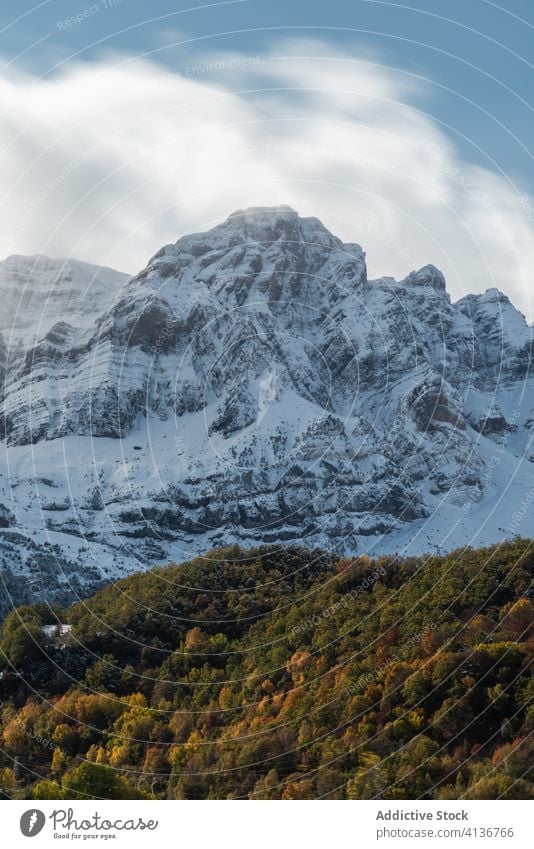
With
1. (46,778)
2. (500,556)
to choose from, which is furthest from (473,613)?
(46,778)

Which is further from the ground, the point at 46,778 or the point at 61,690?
the point at 61,690

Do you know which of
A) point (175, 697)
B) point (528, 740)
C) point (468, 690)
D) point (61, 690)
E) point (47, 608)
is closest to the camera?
point (528, 740)

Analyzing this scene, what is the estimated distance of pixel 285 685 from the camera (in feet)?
310

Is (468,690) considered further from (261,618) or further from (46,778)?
(261,618)

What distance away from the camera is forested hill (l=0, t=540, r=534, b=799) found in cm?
6856

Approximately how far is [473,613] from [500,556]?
17.1 metres

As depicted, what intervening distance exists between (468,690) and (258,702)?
82.7 feet

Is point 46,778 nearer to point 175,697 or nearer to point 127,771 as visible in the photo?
point 127,771

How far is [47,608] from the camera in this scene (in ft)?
441

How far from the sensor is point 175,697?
326 feet

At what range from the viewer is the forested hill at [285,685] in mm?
68562
